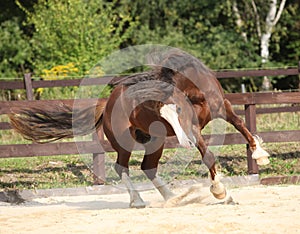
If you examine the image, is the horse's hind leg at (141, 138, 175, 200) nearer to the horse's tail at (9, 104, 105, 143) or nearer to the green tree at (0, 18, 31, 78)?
the horse's tail at (9, 104, 105, 143)

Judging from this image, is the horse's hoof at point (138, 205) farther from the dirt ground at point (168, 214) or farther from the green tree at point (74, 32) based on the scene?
the green tree at point (74, 32)

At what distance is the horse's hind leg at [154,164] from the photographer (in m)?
7.60

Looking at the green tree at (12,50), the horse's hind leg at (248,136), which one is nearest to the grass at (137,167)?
the horse's hind leg at (248,136)

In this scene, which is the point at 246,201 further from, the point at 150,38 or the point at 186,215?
the point at 150,38

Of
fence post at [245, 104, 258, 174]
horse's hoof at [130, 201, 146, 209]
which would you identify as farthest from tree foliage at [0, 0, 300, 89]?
horse's hoof at [130, 201, 146, 209]

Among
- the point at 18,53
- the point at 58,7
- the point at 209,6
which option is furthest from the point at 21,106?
the point at 209,6

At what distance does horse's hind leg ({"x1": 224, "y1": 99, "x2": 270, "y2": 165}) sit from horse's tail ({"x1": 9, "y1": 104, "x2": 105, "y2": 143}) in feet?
5.61

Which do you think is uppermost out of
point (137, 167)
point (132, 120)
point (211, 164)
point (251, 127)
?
point (132, 120)

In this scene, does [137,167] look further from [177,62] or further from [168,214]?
[168,214]

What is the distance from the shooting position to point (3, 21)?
25.3 m

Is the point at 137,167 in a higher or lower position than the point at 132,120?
lower

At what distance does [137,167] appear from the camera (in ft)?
32.7

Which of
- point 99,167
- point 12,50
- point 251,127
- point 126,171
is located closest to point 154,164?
point 126,171

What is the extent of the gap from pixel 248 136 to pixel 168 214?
1545 mm
